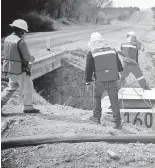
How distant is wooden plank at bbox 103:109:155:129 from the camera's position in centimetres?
486

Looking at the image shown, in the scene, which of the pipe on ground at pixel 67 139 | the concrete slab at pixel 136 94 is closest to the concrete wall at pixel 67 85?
the concrete slab at pixel 136 94

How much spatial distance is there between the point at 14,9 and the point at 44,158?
1798 millimetres

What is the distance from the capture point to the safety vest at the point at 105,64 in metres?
4.20

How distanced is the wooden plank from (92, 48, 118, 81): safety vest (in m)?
0.85

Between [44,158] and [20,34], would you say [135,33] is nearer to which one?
[20,34]

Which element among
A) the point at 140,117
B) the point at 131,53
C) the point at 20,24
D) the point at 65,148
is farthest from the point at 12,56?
the point at 131,53

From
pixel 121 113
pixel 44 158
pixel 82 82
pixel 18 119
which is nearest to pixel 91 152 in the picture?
pixel 44 158

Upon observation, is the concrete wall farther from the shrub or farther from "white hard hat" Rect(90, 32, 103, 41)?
"white hard hat" Rect(90, 32, 103, 41)

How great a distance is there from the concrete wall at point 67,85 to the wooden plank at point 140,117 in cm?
182

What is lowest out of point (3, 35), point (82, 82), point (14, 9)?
point (82, 82)

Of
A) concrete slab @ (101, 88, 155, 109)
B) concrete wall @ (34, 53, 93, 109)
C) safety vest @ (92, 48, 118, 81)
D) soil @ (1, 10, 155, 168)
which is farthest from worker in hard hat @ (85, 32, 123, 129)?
concrete wall @ (34, 53, 93, 109)

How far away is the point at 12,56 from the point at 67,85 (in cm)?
297

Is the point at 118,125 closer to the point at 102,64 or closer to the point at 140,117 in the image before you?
the point at 140,117

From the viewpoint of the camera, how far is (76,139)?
11.9ft
